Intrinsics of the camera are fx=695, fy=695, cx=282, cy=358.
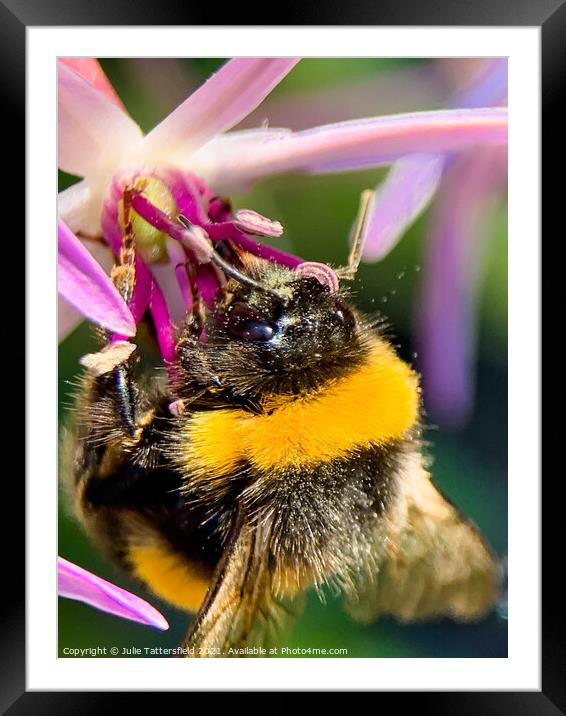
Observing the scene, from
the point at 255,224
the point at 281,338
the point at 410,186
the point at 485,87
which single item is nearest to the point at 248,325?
the point at 281,338

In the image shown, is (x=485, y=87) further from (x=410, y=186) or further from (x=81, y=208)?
(x=81, y=208)

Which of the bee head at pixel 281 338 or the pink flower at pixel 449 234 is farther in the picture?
the pink flower at pixel 449 234

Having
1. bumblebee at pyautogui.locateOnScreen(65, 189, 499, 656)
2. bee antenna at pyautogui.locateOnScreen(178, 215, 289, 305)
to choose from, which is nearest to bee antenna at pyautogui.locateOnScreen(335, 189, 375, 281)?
bumblebee at pyautogui.locateOnScreen(65, 189, 499, 656)

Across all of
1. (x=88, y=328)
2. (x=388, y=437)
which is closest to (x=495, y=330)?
(x=388, y=437)

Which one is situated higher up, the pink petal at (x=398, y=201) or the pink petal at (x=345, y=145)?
the pink petal at (x=345, y=145)

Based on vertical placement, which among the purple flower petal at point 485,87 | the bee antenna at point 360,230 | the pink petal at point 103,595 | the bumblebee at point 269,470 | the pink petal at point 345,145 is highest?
the purple flower petal at point 485,87

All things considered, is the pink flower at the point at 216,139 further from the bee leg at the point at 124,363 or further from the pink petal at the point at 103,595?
the pink petal at the point at 103,595

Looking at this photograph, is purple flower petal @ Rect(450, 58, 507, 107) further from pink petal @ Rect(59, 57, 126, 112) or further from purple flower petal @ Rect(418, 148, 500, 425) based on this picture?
pink petal @ Rect(59, 57, 126, 112)
